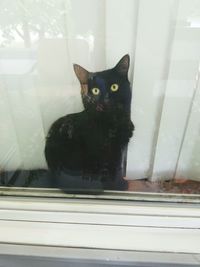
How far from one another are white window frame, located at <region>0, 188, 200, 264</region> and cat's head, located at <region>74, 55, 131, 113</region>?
27cm

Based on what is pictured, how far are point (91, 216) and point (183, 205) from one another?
0.26 metres

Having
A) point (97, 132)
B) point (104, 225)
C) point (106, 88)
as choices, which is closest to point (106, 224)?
point (104, 225)

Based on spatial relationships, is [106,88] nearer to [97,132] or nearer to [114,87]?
[114,87]

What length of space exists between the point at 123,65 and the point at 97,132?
0.72 feet

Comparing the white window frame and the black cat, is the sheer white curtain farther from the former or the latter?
the white window frame

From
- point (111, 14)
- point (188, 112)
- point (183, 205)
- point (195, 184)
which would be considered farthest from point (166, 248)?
point (111, 14)

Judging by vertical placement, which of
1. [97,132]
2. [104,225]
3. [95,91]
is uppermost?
[95,91]

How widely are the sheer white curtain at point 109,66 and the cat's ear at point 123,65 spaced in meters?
0.02

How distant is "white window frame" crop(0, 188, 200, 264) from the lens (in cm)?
71

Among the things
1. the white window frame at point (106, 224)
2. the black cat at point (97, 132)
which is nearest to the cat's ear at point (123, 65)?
the black cat at point (97, 132)

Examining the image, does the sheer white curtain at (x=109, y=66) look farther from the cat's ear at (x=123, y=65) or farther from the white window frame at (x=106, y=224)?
the white window frame at (x=106, y=224)

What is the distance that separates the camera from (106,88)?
796 millimetres

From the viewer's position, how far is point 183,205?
0.77 meters

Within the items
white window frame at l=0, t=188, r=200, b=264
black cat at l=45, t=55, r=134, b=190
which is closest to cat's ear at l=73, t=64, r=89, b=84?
black cat at l=45, t=55, r=134, b=190
